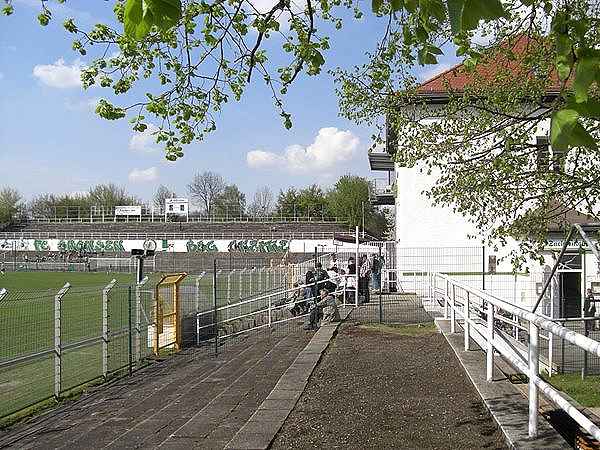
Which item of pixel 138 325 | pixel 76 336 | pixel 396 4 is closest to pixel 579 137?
pixel 396 4

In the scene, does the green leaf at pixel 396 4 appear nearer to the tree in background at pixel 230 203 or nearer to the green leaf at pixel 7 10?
the green leaf at pixel 7 10

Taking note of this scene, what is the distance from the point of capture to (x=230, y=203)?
11100 cm

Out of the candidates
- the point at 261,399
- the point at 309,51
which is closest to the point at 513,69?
the point at 309,51

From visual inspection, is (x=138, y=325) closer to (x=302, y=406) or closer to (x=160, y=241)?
(x=302, y=406)

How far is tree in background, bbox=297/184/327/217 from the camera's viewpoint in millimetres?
103125

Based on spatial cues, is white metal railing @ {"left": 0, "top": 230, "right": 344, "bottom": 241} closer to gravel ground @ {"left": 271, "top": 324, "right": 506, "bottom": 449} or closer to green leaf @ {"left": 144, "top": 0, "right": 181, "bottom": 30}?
gravel ground @ {"left": 271, "top": 324, "right": 506, "bottom": 449}

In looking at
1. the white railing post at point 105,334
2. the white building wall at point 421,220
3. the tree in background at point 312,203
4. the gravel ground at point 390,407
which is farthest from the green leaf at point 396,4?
the tree in background at point 312,203

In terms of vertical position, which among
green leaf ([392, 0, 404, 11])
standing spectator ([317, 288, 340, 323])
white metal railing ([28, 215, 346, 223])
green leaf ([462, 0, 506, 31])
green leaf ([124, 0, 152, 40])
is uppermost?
white metal railing ([28, 215, 346, 223])

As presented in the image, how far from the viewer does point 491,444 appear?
5734 millimetres

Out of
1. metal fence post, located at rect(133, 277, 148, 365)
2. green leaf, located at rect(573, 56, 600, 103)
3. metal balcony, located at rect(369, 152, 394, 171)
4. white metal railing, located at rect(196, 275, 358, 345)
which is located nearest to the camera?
green leaf, located at rect(573, 56, 600, 103)

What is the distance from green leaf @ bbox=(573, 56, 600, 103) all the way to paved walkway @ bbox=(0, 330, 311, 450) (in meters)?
4.76

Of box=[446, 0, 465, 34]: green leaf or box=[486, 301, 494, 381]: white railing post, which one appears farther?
box=[486, 301, 494, 381]: white railing post

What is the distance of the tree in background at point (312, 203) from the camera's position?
103m

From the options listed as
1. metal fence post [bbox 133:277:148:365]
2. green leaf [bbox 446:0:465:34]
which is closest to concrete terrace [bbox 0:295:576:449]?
metal fence post [bbox 133:277:148:365]
